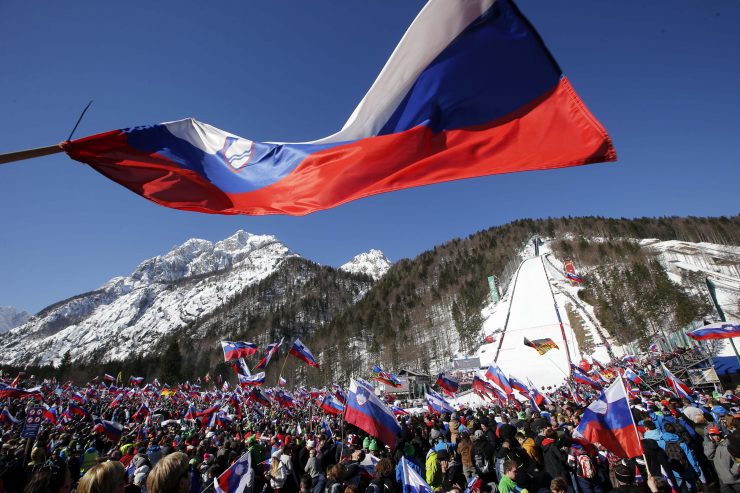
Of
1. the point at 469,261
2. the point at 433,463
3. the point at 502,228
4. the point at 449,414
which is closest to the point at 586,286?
the point at 469,261

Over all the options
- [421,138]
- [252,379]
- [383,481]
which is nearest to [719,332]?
[383,481]

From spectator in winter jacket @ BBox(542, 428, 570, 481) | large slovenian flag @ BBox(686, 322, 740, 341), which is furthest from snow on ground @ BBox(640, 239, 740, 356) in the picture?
spectator in winter jacket @ BBox(542, 428, 570, 481)

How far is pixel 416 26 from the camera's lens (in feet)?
12.2

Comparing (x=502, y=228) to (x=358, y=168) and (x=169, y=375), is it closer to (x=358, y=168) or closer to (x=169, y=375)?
(x=169, y=375)

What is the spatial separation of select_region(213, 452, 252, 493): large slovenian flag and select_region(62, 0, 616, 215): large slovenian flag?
3470mm

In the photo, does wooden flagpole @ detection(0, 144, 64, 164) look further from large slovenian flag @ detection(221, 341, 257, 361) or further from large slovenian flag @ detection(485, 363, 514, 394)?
large slovenian flag @ detection(485, 363, 514, 394)

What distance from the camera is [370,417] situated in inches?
274

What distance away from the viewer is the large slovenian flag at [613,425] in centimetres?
546

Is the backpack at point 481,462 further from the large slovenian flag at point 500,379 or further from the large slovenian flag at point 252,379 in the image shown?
the large slovenian flag at point 252,379

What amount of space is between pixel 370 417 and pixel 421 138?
540 cm

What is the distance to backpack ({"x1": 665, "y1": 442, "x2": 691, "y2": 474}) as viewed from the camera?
21.4 ft

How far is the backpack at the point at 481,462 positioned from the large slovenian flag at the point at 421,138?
5958mm

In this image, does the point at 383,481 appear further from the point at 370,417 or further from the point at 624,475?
the point at 624,475

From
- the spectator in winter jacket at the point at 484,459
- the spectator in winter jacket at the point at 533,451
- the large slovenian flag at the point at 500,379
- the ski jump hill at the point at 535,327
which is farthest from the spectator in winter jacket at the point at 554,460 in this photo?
the ski jump hill at the point at 535,327
